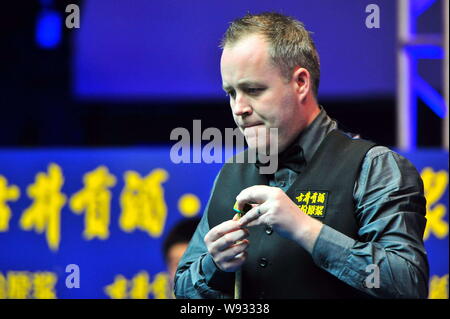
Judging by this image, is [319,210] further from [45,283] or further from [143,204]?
[45,283]

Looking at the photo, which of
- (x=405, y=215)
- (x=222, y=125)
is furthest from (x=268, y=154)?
(x=222, y=125)

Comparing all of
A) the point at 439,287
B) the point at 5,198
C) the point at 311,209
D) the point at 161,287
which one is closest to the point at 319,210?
the point at 311,209

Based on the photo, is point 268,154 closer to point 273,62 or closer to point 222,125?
point 273,62

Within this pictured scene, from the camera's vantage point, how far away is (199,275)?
173cm

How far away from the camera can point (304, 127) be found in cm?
175

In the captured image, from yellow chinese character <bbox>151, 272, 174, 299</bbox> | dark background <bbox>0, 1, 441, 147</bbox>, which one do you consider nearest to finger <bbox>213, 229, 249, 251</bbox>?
yellow chinese character <bbox>151, 272, 174, 299</bbox>

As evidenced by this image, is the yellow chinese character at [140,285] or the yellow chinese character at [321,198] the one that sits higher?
the yellow chinese character at [321,198]

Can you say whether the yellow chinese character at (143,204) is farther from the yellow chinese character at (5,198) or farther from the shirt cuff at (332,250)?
the shirt cuff at (332,250)

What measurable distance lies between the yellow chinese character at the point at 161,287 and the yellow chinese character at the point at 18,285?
559 millimetres

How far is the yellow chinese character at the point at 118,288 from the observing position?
11.0 ft

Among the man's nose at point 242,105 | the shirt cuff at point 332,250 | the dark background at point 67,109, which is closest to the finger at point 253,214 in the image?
the shirt cuff at point 332,250
